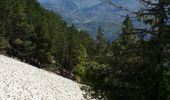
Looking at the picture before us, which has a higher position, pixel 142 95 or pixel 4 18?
pixel 142 95

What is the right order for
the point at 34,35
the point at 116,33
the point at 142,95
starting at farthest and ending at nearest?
the point at 34,35 < the point at 116,33 < the point at 142,95

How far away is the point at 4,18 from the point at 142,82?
275ft

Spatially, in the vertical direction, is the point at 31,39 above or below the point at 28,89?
below

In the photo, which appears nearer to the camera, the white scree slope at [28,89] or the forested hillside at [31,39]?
the white scree slope at [28,89]

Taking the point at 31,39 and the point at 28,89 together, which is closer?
the point at 28,89

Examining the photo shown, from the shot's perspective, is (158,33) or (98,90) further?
(98,90)

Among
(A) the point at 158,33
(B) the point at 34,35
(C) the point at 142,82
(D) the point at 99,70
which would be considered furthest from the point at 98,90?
(B) the point at 34,35

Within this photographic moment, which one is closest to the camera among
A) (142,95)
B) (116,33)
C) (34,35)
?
(142,95)

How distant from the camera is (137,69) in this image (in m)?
14.2

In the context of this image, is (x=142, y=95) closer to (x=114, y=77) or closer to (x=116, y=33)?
(x=114, y=77)

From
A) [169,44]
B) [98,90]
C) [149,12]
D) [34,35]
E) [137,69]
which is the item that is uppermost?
[149,12]

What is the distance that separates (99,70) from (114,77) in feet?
2.43

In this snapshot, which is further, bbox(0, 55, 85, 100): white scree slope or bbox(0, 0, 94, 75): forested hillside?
bbox(0, 0, 94, 75): forested hillside

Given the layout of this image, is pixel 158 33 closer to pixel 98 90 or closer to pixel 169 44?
pixel 169 44
